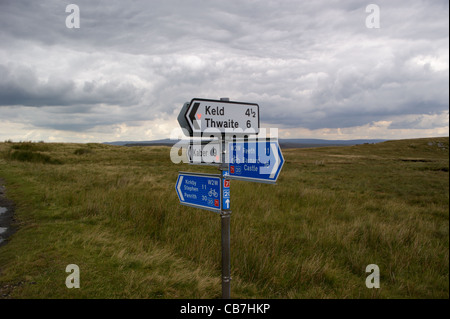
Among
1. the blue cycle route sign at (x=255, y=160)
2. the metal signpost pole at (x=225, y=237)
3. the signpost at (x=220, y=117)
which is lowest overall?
the metal signpost pole at (x=225, y=237)

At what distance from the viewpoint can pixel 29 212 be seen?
26.3ft

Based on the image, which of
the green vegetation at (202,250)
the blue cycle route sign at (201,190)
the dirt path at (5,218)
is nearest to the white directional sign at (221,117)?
the blue cycle route sign at (201,190)

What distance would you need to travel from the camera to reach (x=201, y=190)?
3.62m

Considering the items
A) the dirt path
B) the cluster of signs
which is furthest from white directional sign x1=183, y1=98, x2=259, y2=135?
the dirt path

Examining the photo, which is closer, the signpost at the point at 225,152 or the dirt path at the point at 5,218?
the signpost at the point at 225,152

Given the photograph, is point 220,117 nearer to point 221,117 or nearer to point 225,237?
point 221,117

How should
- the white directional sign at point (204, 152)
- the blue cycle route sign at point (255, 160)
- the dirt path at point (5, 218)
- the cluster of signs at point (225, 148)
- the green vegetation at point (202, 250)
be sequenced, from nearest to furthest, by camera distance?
the blue cycle route sign at point (255, 160) → the cluster of signs at point (225, 148) → the white directional sign at point (204, 152) → the green vegetation at point (202, 250) → the dirt path at point (5, 218)

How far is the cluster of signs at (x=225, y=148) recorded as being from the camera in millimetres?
3227

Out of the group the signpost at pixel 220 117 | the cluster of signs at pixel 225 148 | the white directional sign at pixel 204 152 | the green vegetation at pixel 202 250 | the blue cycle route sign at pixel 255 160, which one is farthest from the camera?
the green vegetation at pixel 202 250

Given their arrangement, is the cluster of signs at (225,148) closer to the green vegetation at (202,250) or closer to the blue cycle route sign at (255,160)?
the blue cycle route sign at (255,160)

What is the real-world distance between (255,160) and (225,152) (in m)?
0.39

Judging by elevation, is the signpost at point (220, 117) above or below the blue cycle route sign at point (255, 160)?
above
